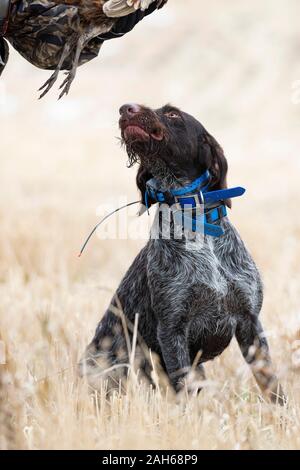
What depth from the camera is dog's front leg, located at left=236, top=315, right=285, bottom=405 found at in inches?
178

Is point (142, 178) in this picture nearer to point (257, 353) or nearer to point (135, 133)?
point (135, 133)

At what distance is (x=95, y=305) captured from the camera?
276 inches

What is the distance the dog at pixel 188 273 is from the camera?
4.54 metres

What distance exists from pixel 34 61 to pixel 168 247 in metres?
1.23

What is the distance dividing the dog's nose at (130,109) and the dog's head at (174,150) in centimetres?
4

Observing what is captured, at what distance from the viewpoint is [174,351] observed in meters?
4.51

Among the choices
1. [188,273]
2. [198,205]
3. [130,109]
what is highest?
[130,109]

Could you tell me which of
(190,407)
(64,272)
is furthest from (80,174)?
(190,407)

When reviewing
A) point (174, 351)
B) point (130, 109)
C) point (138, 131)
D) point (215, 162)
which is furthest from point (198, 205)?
point (174, 351)

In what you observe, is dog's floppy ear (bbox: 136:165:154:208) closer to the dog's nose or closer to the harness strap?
the dog's nose

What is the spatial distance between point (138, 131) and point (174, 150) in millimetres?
330

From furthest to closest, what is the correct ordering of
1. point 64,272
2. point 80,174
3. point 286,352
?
point 80,174 → point 64,272 → point 286,352
